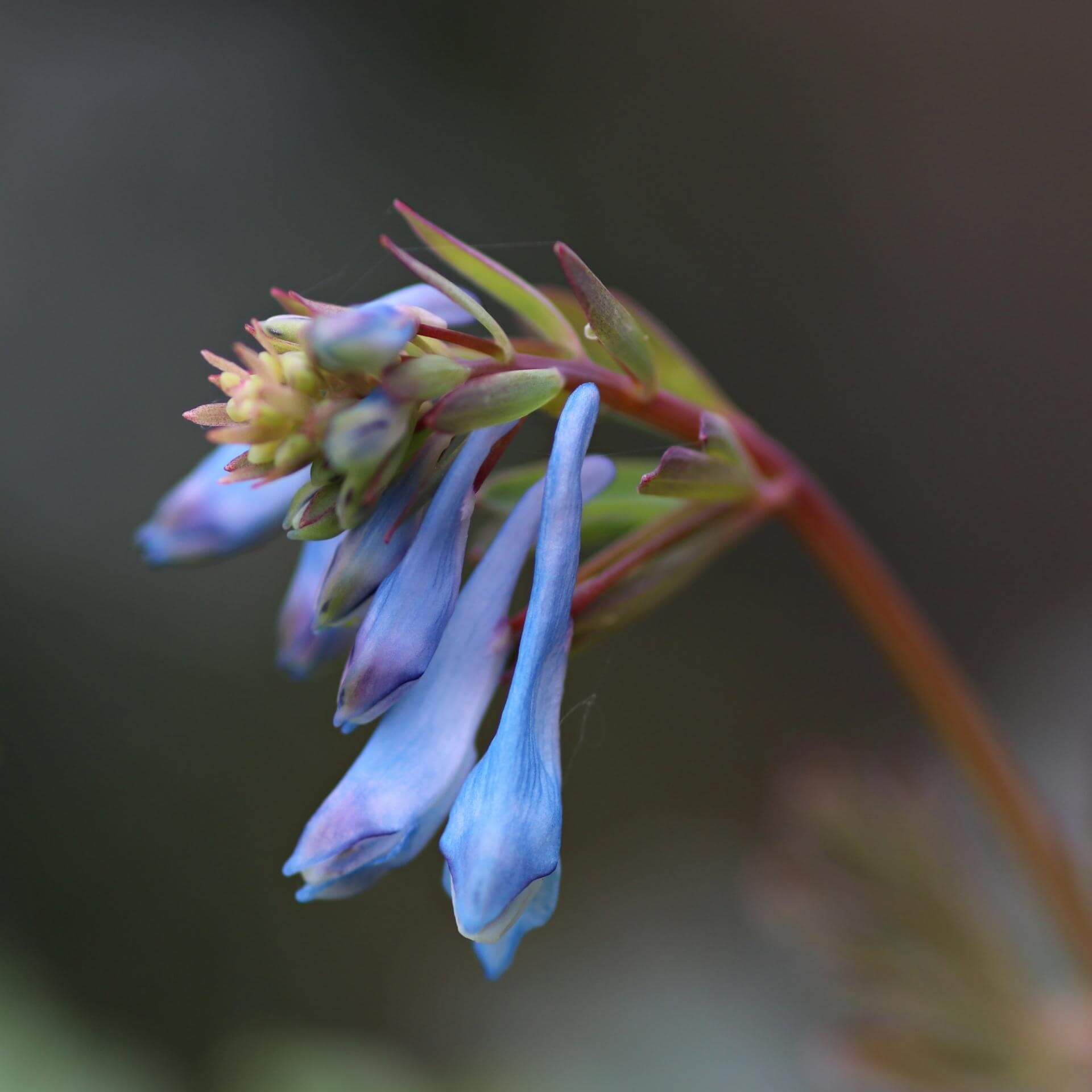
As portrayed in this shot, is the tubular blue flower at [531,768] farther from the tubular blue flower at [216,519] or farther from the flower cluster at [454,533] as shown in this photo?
the tubular blue flower at [216,519]

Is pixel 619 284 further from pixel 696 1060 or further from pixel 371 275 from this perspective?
pixel 696 1060

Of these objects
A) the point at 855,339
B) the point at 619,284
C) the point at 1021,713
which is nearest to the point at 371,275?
the point at 619,284

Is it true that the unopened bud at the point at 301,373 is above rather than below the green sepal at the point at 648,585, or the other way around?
above

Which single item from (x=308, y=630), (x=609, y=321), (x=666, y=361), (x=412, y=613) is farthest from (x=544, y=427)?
(x=412, y=613)

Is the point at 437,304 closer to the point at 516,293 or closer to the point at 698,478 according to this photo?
the point at 516,293

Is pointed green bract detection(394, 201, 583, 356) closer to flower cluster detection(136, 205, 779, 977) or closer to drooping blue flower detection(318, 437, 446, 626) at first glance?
flower cluster detection(136, 205, 779, 977)

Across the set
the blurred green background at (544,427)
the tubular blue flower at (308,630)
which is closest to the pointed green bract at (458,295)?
the tubular blue flower at (308,630)
